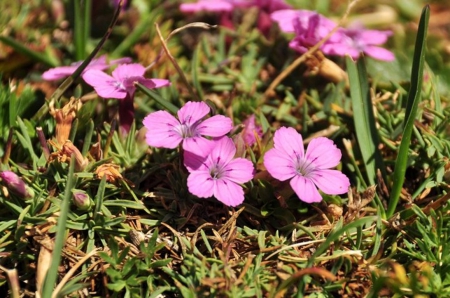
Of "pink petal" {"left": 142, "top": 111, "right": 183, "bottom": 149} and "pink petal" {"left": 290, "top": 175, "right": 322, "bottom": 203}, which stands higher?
"pink petal" {"left": 142, "top": 111, "right": 183, "bottom": 149}

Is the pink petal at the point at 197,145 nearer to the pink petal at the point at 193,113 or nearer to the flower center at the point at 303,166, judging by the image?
the pink petal at the point at 193,113

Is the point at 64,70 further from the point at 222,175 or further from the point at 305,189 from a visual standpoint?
the point at 305,189

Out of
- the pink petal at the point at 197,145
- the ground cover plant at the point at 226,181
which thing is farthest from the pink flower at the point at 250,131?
the pink petal at the point at 197,145

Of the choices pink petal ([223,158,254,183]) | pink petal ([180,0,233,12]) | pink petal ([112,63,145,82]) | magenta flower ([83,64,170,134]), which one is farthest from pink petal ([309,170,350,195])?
pink petal ([180,0,233,12])

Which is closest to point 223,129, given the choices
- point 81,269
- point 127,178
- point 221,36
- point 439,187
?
point 127,178

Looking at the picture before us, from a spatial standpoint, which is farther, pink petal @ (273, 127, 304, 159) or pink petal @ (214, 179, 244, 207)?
pink petal @ (273, 127, 304, 159)

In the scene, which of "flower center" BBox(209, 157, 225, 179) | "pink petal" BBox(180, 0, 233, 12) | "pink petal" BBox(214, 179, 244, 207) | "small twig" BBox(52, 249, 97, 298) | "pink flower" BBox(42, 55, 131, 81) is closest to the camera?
"small twig" BBox(52, 249, 97, 298)

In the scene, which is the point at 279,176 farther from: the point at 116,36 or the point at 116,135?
the point at 116,36

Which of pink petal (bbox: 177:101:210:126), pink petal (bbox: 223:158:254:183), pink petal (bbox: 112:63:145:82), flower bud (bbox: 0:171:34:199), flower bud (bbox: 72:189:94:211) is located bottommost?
flower bud (bbox: 72:189:94:211)

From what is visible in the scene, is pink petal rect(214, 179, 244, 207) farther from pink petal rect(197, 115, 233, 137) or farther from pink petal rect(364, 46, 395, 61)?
pink petal rect(364, 46, 395, 61)
